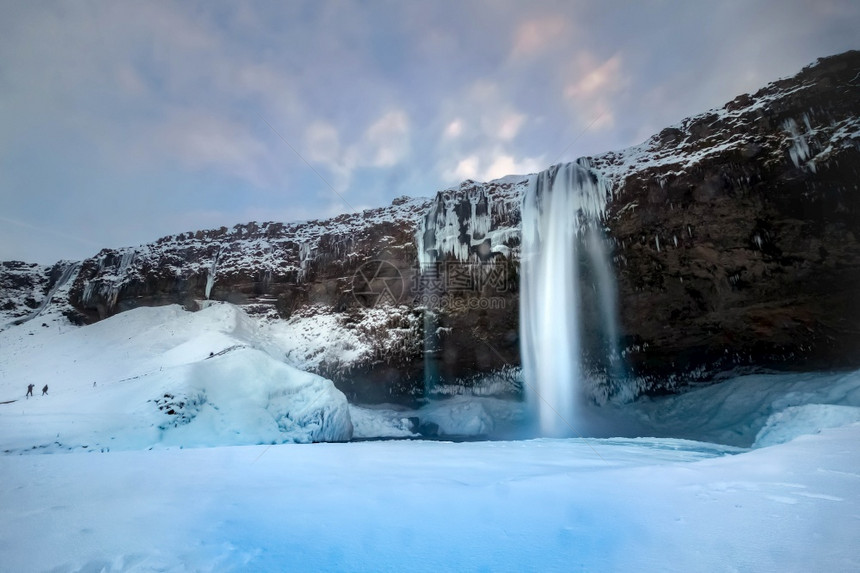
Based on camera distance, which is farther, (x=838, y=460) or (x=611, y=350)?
(x=611, y=350)

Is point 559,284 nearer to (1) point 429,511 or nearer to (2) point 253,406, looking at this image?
(2) point 253,406

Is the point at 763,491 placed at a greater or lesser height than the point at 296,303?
lesser

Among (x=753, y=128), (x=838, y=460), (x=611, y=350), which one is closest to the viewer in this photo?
(x=838, y=460)

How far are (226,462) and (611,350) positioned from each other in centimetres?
1704

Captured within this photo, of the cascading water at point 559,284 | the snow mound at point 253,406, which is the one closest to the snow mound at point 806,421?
the cascading water at point 559,284

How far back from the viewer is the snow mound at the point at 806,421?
7574 millimetres

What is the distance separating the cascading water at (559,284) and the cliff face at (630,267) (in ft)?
1.80

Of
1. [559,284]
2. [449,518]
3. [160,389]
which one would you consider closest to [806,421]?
[559,284]

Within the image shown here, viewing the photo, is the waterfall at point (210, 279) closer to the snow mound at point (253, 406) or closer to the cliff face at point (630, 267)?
the cliff face at point (630, 267)

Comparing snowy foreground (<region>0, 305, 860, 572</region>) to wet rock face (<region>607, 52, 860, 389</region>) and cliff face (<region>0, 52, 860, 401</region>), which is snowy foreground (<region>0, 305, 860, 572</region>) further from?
cliff face (<region>0, 52, 860, 401</region>)

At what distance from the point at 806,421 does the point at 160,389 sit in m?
15.9

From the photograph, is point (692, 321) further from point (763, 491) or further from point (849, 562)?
point (849, 562)

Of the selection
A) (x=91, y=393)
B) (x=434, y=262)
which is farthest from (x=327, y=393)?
(x=434, y=262)

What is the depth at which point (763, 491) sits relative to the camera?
2.36m
